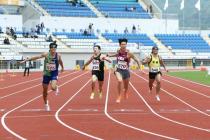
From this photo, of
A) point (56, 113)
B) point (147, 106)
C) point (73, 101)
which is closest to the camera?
point (56, 113)

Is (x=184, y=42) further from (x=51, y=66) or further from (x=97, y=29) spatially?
(x=51, y=66)

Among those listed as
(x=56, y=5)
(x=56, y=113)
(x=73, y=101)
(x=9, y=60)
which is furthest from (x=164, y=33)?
(x=56, y=113)

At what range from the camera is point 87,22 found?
6319cm

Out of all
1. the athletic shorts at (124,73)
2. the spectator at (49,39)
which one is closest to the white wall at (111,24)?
the spectator at (49,39)

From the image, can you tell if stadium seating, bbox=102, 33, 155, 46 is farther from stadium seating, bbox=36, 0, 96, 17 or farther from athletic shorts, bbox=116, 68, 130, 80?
athletic shorts, bbox=116, 68, 130, 80

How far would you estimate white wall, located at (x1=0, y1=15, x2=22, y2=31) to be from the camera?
5869 centimetres

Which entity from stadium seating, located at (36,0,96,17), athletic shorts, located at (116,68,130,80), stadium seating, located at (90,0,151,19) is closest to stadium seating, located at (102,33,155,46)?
stadium seating, located at (90,0,151,19)

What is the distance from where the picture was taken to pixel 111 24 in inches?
2547

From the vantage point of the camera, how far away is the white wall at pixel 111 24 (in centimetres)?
6127

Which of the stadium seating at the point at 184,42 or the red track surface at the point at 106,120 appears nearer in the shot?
the red track surface at the point at 106,120

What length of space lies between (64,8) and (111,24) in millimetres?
5507

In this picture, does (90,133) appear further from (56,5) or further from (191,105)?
(56,5)

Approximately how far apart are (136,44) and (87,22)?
660 centimetres

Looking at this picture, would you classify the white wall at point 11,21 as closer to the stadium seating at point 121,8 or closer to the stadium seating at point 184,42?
the stadium seating at point 121,8
